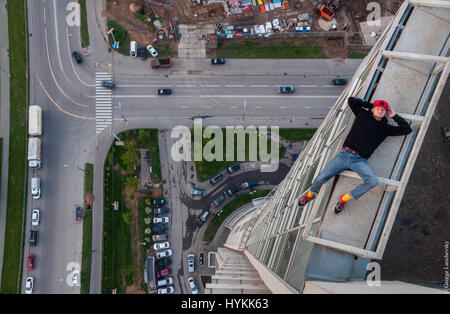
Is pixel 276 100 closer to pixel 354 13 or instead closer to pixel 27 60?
pixel 354 13

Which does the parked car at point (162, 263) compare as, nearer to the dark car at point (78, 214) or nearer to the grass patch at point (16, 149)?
the dark car at point (78, 214)

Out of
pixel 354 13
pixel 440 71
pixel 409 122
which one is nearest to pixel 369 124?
pixel 409 122

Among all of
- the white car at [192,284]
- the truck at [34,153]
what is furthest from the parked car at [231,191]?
the truck at [34,153]

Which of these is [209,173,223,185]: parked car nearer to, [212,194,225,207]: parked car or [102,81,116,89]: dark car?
[212,194,225,207]: parked car

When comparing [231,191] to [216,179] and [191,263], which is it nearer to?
[216,179]

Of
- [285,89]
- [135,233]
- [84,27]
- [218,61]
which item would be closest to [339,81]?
[285,89]

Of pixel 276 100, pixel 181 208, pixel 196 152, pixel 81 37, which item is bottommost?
pixel 181 208

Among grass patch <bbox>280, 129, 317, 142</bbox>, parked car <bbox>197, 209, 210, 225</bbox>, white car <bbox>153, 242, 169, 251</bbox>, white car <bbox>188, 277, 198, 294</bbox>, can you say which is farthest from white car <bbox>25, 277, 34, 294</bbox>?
grass patch <bbox>280, 129, 317, 142</bbox>
